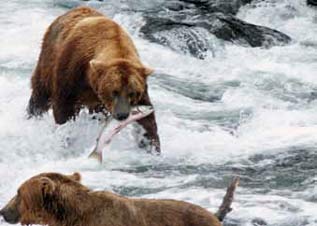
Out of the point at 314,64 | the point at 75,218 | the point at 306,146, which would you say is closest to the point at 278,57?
the point at 314,64

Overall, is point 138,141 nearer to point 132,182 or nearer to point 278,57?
point 132,182

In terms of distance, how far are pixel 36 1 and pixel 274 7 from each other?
425 cm

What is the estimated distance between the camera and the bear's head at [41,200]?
619cm

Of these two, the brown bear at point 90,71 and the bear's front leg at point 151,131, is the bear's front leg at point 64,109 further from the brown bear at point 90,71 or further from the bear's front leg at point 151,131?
the bear's front leg at point 151,131

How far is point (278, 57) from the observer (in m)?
14.7

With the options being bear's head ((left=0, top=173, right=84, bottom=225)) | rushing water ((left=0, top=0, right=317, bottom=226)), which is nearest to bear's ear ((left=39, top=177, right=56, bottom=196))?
bear's head ((left=0, top=173, right=84, bottom=225))

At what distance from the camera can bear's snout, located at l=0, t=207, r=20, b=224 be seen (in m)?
6.35

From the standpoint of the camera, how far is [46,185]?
6.17 metres

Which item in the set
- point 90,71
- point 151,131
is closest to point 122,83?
point 90,71

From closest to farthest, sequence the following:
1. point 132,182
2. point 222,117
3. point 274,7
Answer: point 132,182
point 222,117
point 274,7

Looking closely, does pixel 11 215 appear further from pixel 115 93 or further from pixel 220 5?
pixel 220 5

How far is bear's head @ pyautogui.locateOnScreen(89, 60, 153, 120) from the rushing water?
65cm

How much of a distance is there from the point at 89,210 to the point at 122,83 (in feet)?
8.91

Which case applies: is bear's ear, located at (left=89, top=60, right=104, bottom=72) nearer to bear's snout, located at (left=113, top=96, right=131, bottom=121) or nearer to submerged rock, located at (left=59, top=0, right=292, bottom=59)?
bear's snout, located at (left=113, top=96, right=131, bottom=121)
